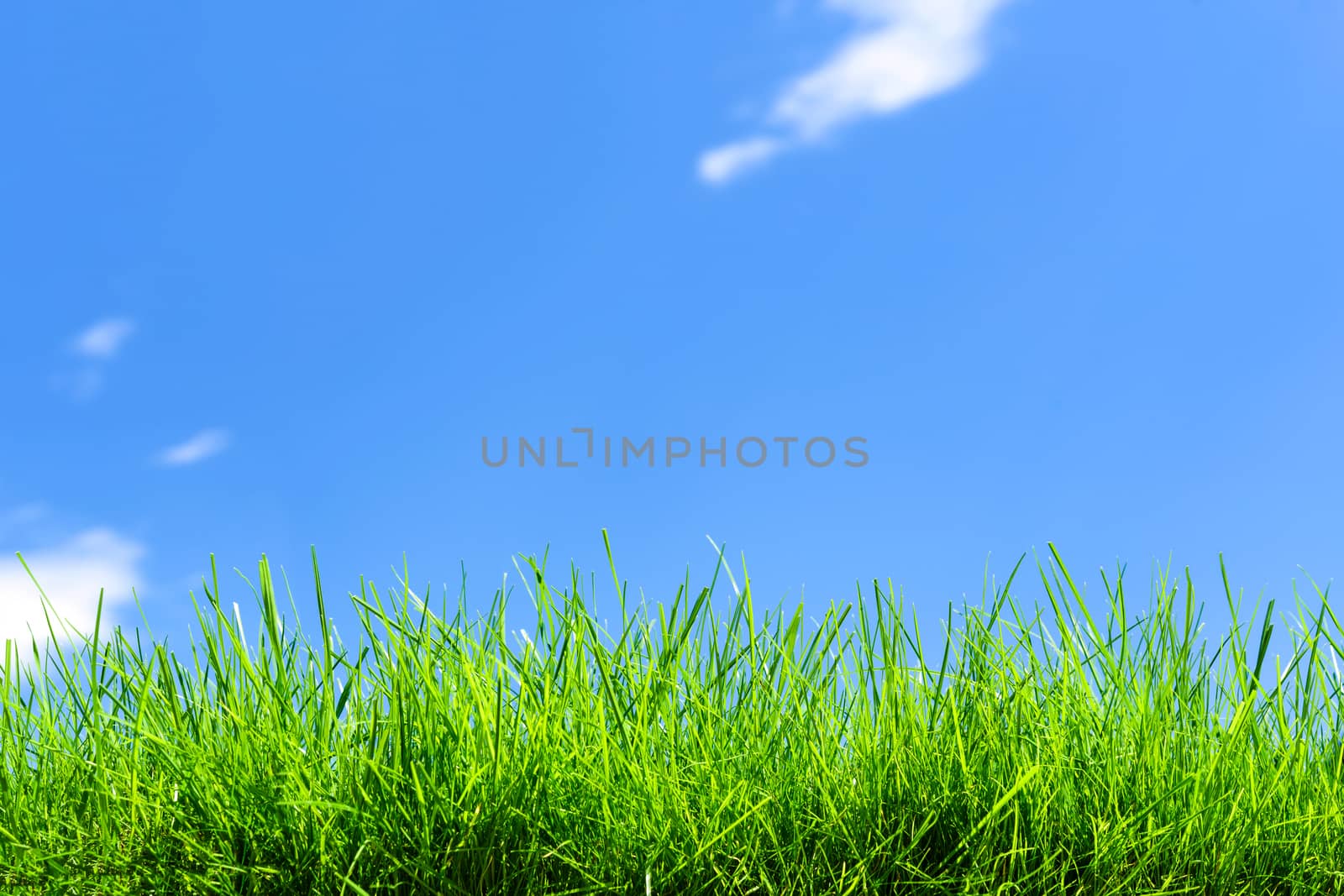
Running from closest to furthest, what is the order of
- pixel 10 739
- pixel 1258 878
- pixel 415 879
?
1. pixel 415 879
2. pixel 1258 878
3. pixel 10 739

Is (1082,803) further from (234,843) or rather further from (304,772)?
(234,843)

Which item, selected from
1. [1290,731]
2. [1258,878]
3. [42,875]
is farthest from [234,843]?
[1290,731]

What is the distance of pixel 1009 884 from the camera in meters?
2.26

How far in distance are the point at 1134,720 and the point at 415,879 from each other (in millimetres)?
1605

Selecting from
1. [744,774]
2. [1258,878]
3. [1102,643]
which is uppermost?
[1102,643]

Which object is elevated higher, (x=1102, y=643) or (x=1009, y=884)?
(x=1102, y=643)

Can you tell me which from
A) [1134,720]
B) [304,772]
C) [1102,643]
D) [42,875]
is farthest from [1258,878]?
[42,875]

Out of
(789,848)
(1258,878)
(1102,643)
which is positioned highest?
(1102,643)

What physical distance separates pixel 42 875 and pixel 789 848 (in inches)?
59.9

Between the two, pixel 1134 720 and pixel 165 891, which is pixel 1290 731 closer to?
pixel 1134 720

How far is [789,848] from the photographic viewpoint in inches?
89.7

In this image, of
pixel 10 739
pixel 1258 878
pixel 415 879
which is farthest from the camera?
pixel 10 739

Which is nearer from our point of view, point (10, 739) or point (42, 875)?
point (42, 875)

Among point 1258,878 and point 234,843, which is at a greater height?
point 234,843
